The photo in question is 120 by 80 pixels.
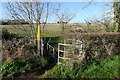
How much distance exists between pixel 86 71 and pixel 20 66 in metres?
2.56

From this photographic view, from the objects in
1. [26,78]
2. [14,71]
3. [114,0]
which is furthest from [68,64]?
[114,0]

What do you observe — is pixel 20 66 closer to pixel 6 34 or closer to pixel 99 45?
pixel 6 34

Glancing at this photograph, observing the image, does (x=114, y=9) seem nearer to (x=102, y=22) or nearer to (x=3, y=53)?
(x=102, y=22)

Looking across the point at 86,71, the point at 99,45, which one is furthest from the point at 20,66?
the point at 99,45

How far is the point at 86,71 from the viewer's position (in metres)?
5.03

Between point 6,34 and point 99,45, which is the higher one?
point 6,34

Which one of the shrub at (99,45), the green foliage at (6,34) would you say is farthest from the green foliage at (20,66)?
the green foliage at (6,34)

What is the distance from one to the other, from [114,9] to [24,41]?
6515 millimetres

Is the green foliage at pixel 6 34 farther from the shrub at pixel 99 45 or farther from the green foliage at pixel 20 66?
the shrub at pixel 99 45

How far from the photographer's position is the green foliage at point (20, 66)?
16.1 ft

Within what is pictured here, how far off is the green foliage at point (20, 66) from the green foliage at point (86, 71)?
78 centimetres

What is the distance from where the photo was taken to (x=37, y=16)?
7617 mm

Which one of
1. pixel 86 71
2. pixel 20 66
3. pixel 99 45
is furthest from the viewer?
pixel 99 45

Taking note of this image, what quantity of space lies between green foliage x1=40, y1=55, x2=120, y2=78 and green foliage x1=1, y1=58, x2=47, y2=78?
782mm
